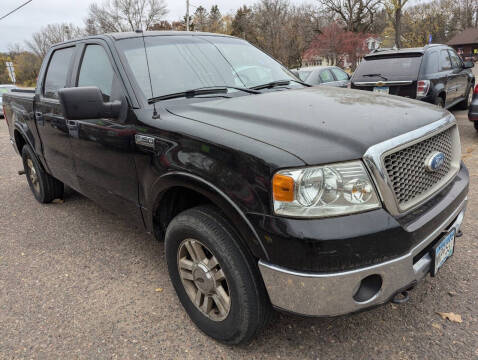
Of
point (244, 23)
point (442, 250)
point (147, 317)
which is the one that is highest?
point (244, 23)

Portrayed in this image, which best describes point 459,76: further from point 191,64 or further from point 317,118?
point 317,118

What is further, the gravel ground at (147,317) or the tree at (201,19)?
the tree at (201,19)

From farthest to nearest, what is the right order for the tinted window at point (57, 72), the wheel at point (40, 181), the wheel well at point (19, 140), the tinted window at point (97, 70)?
the wheel well at point (19, 140), the wheel at point (40, 181), the tinted window at point (57, 72), the tinted window at point (97, 70)

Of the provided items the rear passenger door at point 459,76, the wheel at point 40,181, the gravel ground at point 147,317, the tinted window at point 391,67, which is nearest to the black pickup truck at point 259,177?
the gravel ground at point 147,317

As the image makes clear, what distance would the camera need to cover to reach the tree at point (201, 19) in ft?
176

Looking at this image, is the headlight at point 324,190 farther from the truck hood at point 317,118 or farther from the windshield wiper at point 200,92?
the windshield wiper at point 200,92

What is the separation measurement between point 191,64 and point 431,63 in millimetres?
6062

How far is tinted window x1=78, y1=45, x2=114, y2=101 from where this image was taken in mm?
2838

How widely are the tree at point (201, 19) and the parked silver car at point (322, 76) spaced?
45.2 meters

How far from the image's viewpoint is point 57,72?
3.82m

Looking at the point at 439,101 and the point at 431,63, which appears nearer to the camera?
the point at 431,63

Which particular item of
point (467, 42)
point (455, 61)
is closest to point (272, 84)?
point (455, 61)

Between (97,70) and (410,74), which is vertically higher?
(97,70)

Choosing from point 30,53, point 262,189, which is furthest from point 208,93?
point 30,53
